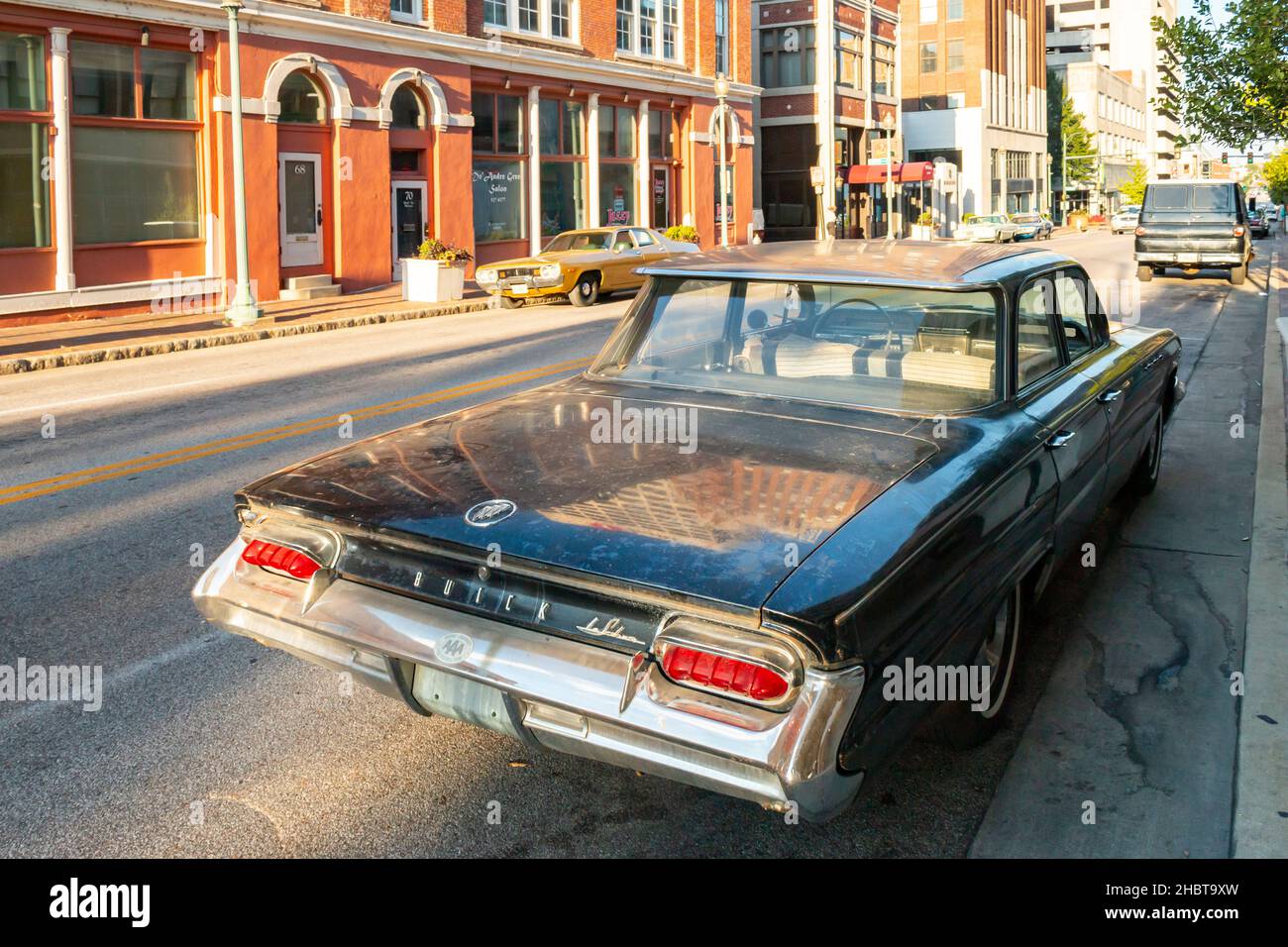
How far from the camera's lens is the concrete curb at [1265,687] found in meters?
3.54

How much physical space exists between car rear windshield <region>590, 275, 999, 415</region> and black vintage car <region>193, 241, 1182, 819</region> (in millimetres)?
11

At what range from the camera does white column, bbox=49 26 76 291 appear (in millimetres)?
18984

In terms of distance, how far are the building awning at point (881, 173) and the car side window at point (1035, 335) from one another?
50065mm

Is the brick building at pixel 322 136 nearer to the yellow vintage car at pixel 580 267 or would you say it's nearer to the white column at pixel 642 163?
the white column at pixel 642 163

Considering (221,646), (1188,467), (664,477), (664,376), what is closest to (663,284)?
(664,376)

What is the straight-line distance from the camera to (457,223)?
27.6 m

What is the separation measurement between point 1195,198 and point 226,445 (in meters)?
24.1

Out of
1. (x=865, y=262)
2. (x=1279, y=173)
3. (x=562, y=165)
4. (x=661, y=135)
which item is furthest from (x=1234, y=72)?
(x=1279, y=173)

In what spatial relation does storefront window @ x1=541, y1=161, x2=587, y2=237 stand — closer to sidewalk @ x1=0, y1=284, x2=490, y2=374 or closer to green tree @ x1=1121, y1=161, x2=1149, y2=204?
sidewalk @ x1=0, y1=284, x2=490, y2=374

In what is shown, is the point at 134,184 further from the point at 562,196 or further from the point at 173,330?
the point at 562,196

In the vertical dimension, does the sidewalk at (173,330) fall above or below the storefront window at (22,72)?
below

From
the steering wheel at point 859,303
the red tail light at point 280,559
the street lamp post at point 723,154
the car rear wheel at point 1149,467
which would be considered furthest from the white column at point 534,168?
the red tail light at point 280,559
